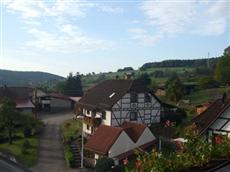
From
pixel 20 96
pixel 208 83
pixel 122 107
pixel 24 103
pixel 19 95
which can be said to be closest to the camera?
pixel 122 107

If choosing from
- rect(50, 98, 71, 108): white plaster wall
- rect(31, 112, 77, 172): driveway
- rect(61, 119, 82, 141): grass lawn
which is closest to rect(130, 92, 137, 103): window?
rect(61, 119, 82, 141): grass lawn

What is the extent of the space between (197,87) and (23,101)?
31106mm

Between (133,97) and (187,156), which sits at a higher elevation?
(187,156)

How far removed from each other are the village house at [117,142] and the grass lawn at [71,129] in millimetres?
6998

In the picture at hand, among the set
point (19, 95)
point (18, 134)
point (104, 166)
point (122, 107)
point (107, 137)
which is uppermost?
point (19, 95)

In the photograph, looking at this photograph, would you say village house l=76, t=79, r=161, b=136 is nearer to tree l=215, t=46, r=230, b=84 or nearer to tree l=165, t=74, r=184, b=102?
tree l=165, t=74, r=184, b=102

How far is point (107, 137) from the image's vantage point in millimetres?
37875

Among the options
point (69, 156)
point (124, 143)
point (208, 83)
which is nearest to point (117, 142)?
point (124, 143)

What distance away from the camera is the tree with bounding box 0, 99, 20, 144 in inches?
1697

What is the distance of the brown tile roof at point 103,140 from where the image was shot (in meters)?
36.6

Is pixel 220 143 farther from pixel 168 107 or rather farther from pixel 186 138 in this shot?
pixel 168 107

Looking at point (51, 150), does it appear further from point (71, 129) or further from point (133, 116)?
point (133, 116)

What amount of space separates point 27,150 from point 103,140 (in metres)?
7.64

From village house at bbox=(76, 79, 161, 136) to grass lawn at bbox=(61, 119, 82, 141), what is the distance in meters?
1.33
